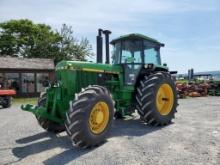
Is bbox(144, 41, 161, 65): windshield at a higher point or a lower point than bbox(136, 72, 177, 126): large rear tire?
higher

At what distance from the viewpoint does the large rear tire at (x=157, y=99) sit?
9.19 meters

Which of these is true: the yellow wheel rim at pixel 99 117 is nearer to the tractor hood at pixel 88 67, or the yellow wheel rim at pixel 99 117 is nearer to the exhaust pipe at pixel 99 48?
the tractor hood at pixel 88 67

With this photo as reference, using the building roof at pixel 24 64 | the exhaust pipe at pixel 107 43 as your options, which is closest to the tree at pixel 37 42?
the building roof at pixel 24 64

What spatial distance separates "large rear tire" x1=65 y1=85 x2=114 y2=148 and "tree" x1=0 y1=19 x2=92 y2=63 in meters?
33.9

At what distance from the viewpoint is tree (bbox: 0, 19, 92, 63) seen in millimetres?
42250

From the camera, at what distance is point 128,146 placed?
7.17 m

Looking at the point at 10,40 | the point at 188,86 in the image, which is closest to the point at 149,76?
the point at 188,86

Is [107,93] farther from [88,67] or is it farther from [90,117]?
[88,67]

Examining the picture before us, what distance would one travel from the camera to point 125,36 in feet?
32.9

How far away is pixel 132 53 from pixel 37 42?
36234 millimetres

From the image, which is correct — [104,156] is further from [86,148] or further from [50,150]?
[50,150]

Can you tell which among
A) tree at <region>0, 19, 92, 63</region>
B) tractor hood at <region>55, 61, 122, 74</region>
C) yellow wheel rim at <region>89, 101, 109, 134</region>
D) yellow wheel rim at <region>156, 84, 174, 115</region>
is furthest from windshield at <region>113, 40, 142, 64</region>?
tree at <region>0, 19, 92, 63</region>

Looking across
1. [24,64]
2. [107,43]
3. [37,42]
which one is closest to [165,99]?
[107,43]

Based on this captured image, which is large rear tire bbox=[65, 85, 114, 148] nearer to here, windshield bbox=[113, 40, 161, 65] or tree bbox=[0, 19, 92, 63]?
windshield bbox=[113, 40, 161, 65]
